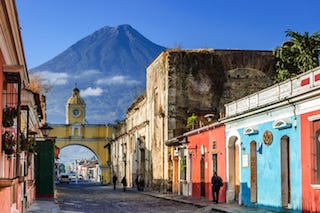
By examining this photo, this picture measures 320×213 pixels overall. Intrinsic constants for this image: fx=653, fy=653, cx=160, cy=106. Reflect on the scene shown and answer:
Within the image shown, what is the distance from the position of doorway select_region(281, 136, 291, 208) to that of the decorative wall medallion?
766mm

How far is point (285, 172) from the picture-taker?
68.1ft

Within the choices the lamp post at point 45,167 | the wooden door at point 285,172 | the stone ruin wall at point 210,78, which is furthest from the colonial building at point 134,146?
the wooden door at point 285,172

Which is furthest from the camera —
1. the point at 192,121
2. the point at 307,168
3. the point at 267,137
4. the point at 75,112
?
the point at 75,112

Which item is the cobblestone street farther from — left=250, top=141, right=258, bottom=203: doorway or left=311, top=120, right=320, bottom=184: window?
left=311, top=120, right=320, bottom=184: window

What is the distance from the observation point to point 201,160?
103 feet

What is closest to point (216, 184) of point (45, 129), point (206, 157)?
point (206, 157)

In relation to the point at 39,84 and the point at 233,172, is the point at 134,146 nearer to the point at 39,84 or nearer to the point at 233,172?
the point at 39,84

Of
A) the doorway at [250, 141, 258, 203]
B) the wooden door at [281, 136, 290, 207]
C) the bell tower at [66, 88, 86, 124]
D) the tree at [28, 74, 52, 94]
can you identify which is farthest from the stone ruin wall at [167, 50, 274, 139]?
the bell tower at [66, 88, 86, 124]

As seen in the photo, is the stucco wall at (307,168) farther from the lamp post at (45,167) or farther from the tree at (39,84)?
the tree at (39,84)

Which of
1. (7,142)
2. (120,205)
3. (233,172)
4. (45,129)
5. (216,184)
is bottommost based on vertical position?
(120,205)

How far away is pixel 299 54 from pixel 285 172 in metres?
9.78

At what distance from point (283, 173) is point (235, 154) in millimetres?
5681

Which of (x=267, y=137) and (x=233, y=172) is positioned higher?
(x=267, y=137)

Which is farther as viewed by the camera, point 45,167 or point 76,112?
point 76,112
